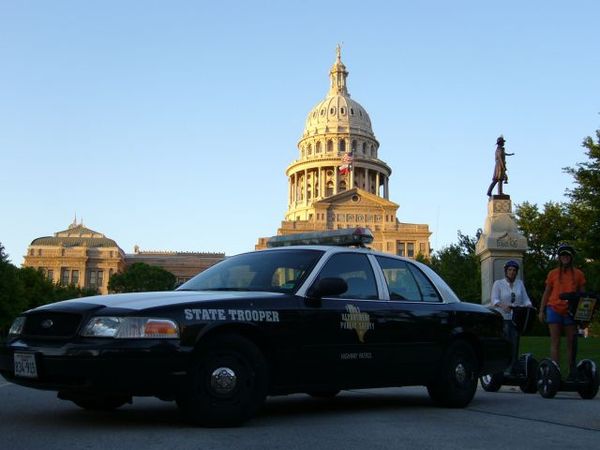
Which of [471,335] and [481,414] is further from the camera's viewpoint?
[471,335]

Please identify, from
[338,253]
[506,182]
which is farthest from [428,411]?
[506,182]

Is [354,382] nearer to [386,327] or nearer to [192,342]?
[386,327]

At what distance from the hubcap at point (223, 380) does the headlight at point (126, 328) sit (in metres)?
0.49

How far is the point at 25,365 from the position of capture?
596cm

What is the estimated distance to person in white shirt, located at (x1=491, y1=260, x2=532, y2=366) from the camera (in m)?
10.6

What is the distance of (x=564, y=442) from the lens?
18.8ft

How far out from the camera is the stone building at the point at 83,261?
139000 mm

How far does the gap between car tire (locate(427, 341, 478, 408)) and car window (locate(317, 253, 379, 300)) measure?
1.18 meters

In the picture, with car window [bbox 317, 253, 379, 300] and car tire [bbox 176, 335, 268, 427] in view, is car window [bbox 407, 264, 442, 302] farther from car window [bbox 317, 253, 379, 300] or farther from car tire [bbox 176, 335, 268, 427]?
car tire [bbox 176, 335, 268, 427]

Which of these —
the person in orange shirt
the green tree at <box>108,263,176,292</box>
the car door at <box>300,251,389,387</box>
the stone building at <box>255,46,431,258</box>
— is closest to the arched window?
the stone building at <box>255,46,431,258</box>

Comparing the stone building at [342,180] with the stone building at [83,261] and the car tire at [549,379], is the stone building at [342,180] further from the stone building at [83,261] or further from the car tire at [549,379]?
the car tire at [549,379]

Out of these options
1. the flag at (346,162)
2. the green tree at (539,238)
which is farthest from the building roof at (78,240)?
the green tree at (539,238)

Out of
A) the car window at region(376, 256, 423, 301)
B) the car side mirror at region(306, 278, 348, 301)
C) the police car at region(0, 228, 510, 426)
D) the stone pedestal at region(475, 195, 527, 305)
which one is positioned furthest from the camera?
the stone pedestal at region(475, 195, 527, 305)

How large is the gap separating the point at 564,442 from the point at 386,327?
2.18 m
